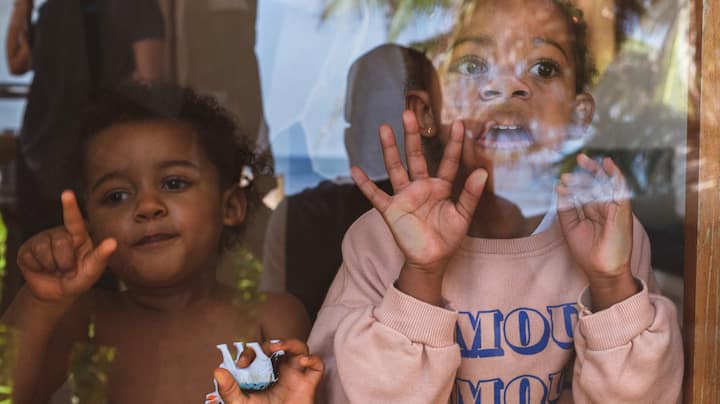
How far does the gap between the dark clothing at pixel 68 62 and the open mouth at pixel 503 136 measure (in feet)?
2.27

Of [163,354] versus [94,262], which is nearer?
[94,262]

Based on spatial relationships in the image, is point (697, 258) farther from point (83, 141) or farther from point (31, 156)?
point (31, 156)

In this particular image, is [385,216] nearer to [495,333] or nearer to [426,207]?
[426,207]

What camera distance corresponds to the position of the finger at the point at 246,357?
1008mm

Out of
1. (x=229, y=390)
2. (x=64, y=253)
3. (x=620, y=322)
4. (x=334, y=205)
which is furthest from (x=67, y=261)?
(x=620, y=322)

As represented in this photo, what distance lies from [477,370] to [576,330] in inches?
5.6

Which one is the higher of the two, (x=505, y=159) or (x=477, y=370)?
(x=505, y=159)

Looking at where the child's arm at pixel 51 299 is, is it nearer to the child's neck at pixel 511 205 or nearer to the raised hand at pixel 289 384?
the raised hand at pixel 289 384

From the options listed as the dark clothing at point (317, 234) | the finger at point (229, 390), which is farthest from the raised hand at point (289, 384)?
the dark clothing at point (317, 234)

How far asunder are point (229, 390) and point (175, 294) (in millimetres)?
213

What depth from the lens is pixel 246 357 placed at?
3.35ft

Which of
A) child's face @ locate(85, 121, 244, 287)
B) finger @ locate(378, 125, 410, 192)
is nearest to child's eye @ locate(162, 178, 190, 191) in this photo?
child's face @ locate(85, 121, 244, 287)

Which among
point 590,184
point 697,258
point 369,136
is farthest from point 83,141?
point 697,258

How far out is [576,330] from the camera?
950mm
